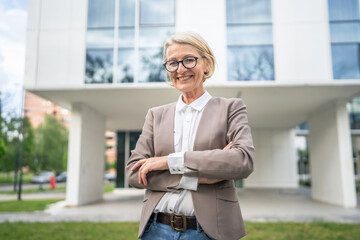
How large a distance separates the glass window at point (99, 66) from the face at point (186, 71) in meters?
8.56

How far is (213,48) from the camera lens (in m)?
9.47

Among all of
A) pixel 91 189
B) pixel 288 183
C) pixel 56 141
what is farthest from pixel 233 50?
pixel 56 141

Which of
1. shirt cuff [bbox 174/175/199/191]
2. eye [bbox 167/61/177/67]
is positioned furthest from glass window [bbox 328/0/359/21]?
shirt cuff [bbox 174/175/199/191]

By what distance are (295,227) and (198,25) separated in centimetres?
665

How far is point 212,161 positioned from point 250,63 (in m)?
8.82

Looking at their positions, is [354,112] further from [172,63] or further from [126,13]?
[172,63]

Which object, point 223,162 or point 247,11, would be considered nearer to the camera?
point 223,162

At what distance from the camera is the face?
1499mm

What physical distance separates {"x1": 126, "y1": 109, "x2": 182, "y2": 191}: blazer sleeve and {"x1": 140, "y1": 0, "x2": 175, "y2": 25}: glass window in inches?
351

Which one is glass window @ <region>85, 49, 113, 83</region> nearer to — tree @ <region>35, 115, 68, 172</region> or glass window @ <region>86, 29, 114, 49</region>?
glass window @ <region>86, 29, 114, 49</region>

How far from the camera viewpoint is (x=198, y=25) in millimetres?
9500

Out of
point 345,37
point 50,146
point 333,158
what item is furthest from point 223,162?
point 50,146

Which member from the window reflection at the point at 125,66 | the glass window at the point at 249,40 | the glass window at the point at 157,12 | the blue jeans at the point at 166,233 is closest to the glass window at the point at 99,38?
the window reflection at the point at 125,66

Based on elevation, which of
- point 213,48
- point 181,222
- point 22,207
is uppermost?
point 213,48
